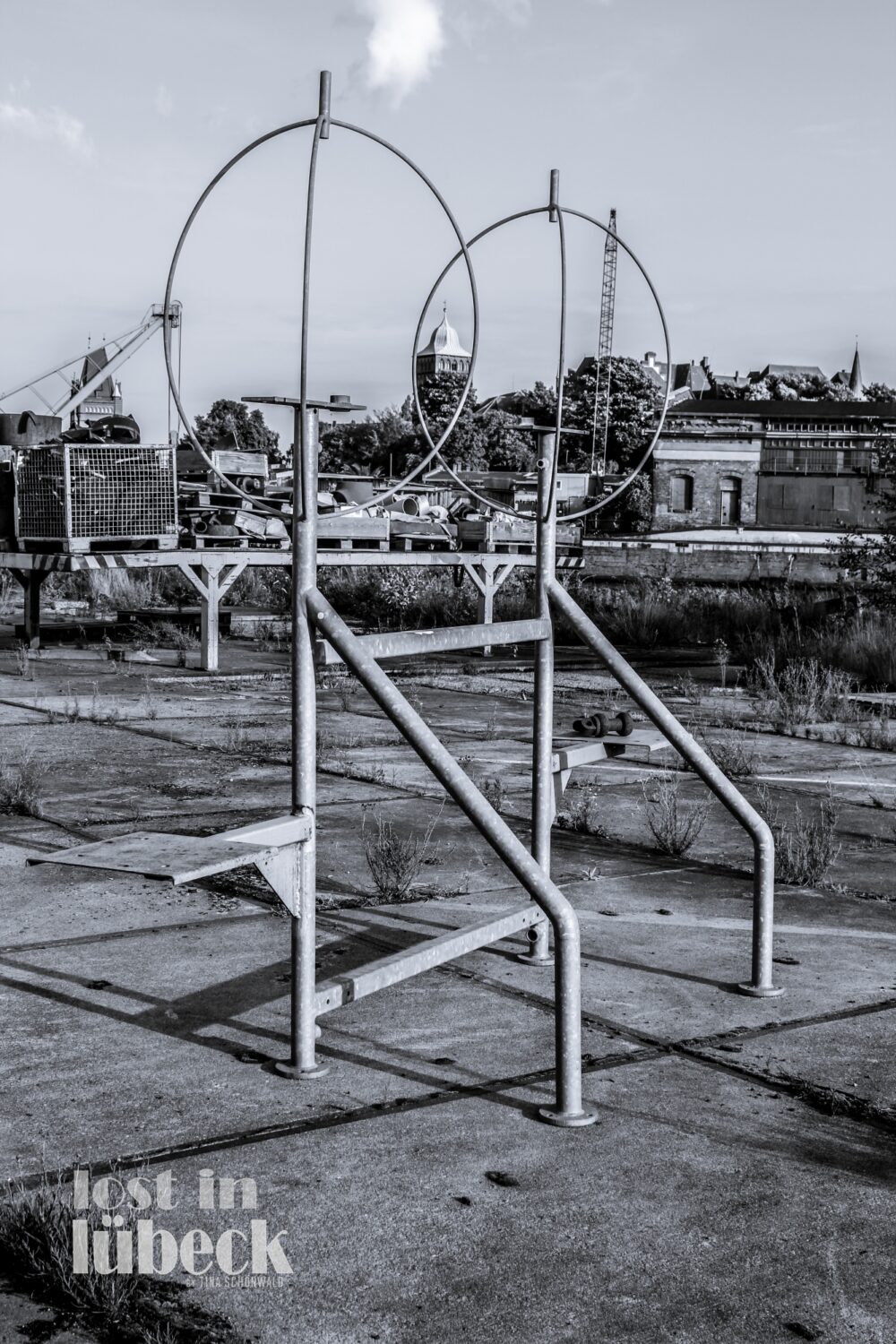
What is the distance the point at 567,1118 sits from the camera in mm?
3592

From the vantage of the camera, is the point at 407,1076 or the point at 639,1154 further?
the point at 407,1076

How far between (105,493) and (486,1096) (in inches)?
520

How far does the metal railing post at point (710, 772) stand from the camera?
468 cm

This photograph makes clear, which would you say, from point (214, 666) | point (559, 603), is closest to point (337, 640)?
point (559, 603)

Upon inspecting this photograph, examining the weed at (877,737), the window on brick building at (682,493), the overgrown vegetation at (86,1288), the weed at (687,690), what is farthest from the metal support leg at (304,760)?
the window on brick building at (682,493)

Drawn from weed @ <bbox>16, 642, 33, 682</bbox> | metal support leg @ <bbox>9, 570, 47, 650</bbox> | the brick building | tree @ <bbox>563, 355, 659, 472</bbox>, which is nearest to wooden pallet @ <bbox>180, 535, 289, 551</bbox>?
metal support leg @ <bbox>9, 570, 47, 650</bbox>

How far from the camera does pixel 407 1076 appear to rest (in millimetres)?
3879

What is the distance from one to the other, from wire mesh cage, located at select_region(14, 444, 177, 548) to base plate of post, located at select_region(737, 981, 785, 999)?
1232 cm

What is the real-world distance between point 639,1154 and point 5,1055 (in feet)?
5.89

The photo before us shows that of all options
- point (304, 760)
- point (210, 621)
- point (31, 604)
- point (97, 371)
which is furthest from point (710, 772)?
point (97, 371)

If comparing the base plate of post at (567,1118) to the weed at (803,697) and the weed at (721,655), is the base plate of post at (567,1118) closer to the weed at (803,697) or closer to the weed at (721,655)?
the weed at (803,697)

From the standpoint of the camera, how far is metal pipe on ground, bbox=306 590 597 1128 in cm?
361

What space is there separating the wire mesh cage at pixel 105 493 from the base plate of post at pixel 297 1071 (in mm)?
12611

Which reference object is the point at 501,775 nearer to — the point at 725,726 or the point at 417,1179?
Answer: the point at 725,726
